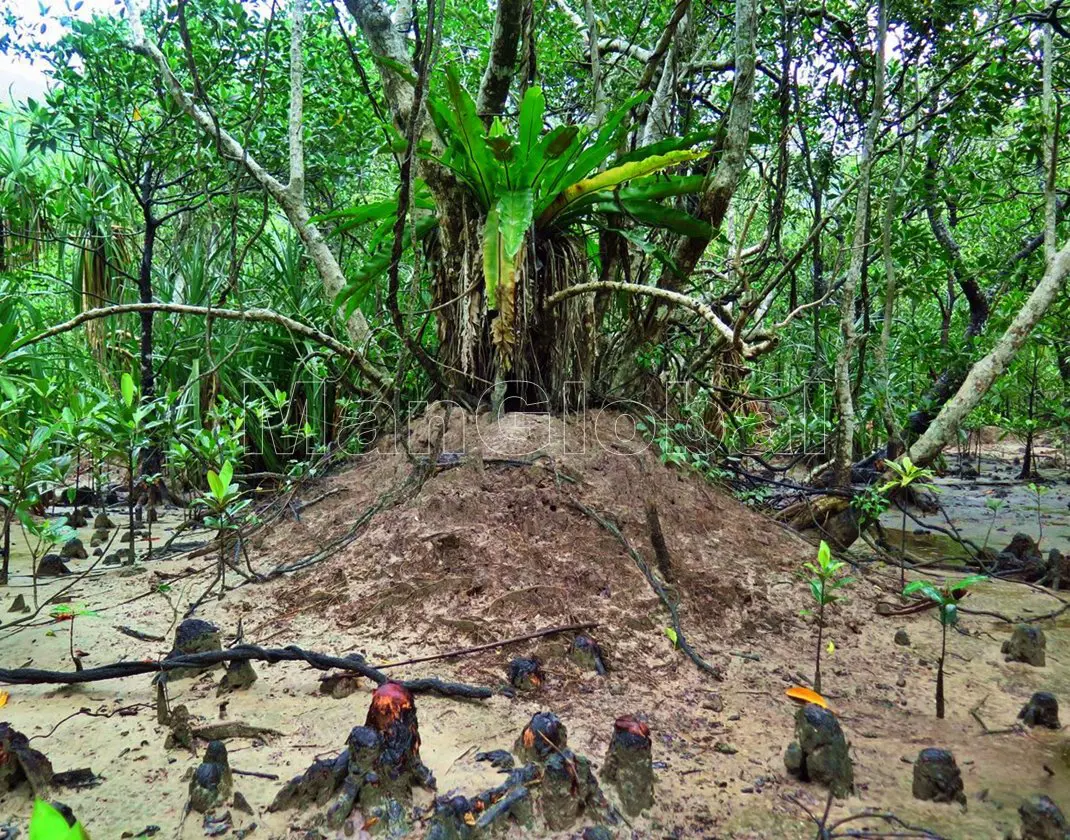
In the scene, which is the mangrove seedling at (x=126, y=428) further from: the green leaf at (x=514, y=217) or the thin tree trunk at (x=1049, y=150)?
the thin tree trunk at (x=1049, y=150)

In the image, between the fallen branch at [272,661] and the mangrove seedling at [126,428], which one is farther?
the mangrove seedling at [126,428]

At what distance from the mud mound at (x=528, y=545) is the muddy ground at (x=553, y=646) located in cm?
1

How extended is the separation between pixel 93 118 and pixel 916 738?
5.24 metres

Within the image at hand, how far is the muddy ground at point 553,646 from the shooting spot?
150 centimetres

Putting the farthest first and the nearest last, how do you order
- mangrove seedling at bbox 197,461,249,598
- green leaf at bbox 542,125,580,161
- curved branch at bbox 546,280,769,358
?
green leaf at bbox 542,125,580,161
curved branch at bbox 546,280,769,358
mangrove seedling at bbox 197,461,249,598

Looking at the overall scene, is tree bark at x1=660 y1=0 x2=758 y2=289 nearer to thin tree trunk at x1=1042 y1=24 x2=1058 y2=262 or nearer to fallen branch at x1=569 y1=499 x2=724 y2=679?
thin tree trunk at x1=1042 y1=24 x2=1058 y2=262

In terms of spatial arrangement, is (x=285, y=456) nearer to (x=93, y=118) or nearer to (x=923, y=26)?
(x=93, y=118)

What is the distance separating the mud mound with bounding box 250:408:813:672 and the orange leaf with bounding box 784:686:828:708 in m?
0.30

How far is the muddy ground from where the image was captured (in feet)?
4.91

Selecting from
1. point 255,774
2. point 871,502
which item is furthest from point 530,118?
point 255,774

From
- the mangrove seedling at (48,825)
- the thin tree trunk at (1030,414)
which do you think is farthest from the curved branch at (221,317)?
the thin tree trunk at (1030,414)

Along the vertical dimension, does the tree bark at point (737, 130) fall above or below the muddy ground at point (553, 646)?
above

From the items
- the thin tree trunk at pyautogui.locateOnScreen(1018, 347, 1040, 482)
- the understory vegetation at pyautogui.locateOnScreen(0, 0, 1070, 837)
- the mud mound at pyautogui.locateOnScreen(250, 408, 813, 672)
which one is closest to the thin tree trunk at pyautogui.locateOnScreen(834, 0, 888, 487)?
the understory vegetation at pyautogui.locateOnScreen(0, 0, 1070, 837)

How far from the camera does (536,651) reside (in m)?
2.09
